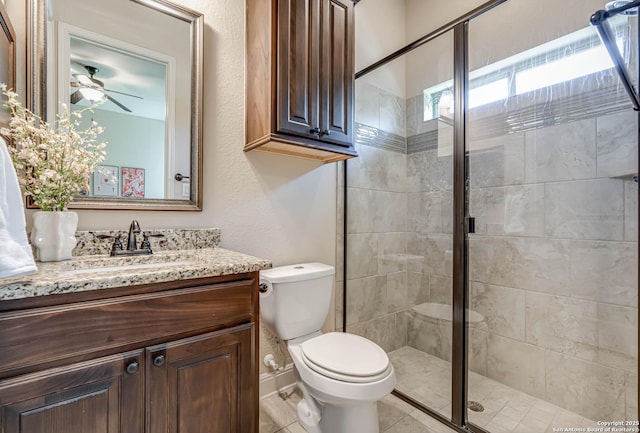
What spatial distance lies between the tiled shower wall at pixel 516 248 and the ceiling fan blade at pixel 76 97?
1.52 m

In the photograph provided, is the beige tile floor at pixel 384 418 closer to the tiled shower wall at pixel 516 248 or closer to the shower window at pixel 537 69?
the tiled shower wall at pixel 516 248

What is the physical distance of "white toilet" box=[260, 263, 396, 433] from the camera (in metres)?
1.24

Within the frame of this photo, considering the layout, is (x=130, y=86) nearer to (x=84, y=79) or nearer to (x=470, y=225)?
(x=84, y=79)

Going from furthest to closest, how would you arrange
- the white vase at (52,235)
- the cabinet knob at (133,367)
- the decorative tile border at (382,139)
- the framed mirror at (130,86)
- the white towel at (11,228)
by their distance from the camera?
the decorative tile border at (382,139)
the framed mirror at (130,86)
the white vase at (52,235)
the cabinet knob at (133,367)
the white towel at (11,228)

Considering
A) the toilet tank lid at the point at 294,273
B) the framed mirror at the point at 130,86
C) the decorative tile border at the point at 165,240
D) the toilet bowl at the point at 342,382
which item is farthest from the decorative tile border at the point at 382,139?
the toilet bowl at the point at 342,382

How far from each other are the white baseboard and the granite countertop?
3.00 feet

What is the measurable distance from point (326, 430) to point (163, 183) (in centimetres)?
136

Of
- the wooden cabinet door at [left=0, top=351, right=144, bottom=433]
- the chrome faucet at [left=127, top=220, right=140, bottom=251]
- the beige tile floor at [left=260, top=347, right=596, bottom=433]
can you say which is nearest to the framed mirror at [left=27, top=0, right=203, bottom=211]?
the chrome faucet at [left=127, top=220, right=140, bottom=251]

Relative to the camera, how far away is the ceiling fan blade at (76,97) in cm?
126

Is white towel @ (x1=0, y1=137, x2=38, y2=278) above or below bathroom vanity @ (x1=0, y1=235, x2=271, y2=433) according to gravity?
above

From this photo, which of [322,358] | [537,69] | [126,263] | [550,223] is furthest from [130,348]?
[537,69]

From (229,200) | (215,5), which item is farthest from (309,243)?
(215,5)

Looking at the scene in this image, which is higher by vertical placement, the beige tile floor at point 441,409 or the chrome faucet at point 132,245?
the chrome faucet at point 132,245

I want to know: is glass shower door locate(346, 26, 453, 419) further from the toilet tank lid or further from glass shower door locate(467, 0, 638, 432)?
the toilet tank lid
